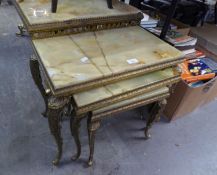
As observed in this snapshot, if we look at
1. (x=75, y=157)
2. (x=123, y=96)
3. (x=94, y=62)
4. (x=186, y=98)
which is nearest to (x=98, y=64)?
(x=94, y=62)

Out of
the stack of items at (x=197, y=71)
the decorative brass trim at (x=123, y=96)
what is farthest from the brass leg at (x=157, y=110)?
the stack of items at (x=197, y=71)

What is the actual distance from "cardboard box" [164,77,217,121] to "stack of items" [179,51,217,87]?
0.11ft

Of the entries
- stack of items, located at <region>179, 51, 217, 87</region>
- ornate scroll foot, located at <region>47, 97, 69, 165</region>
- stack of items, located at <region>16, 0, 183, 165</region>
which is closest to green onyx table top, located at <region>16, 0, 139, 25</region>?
stack of items, located at <region>16, 0, 183, 165</region>

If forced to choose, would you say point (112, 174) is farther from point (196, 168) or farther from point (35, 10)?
point (35, 10)

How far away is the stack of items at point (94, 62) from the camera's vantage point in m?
0.76

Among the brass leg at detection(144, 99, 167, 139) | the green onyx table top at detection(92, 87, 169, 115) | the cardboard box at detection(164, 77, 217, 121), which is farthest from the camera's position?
the cardboard box at detection(164, 77, 217, 121)

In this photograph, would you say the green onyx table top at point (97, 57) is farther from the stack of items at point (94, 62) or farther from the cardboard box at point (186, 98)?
the cardboard box at point (186, 98)

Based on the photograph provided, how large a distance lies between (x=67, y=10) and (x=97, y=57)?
13.0 inches

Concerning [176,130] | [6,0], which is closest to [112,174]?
[176,130]

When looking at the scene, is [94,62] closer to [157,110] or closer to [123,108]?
[123,108]

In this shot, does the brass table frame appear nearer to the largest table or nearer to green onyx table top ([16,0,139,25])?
the largest table

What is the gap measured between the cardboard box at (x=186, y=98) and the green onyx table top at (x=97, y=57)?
349 mm

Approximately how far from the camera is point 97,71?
78 cm

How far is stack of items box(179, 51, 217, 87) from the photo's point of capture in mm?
1225
